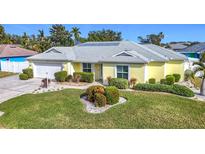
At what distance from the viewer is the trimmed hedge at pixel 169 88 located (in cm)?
1394

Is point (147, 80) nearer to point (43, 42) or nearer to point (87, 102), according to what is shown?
point (87, 102)

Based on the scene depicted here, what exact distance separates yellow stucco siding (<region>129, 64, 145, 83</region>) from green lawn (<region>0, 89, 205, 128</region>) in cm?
378

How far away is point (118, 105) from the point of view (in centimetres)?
1177

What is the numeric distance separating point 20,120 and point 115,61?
404 inches

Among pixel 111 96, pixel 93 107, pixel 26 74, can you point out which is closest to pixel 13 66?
pixel 26 74

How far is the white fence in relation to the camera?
2744cm

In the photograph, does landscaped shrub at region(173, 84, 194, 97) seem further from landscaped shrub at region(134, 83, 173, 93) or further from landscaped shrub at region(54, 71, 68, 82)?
landscaped shrub at region(54, 71, 68, 82)

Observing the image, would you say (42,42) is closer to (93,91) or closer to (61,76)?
(61,76)

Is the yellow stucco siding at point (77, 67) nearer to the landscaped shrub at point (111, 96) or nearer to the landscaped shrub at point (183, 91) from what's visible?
the landscaped shrub at point (111, 96)

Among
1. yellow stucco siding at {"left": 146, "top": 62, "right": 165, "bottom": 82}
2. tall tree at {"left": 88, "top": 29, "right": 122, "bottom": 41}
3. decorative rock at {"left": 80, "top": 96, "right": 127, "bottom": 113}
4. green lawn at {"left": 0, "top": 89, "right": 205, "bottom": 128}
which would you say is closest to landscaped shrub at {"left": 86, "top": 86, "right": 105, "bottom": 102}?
decorative rock at {"left": 80, "top": 96, "right": 127, "bottom": 113}
